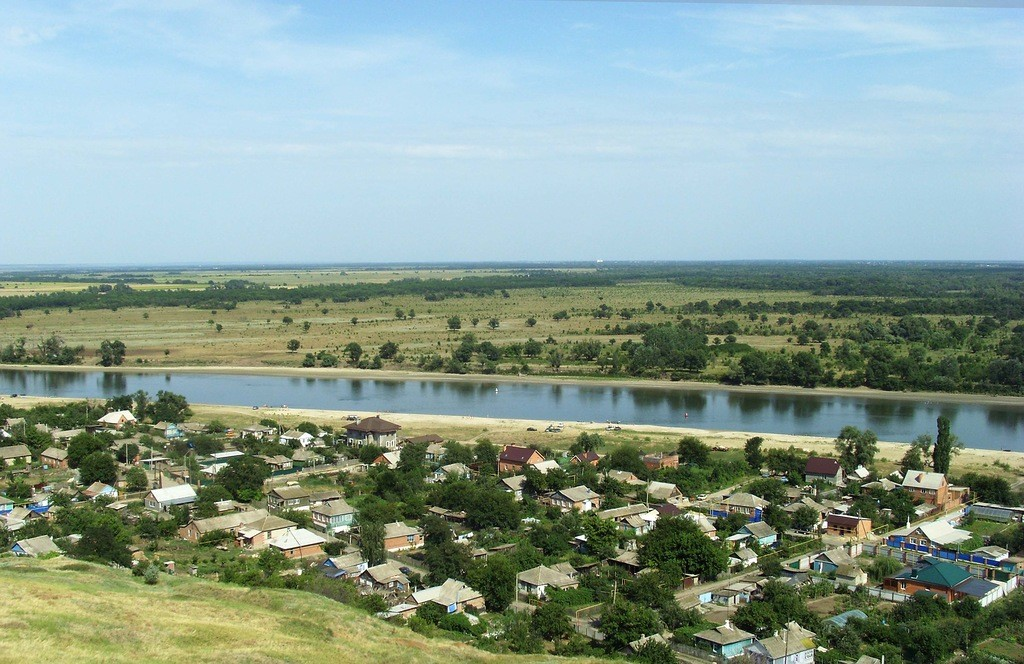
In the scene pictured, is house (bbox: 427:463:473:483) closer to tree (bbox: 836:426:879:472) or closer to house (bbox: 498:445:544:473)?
house (bbox: 498:445:544:473)

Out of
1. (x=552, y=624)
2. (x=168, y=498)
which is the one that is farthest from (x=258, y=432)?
(x=552, y=624)

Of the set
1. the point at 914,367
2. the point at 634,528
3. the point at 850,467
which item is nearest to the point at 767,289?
the point at 914,367

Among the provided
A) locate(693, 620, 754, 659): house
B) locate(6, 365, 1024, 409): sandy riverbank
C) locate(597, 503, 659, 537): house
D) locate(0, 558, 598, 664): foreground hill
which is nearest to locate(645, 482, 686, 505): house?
locate(597, 503, 659, 537): house

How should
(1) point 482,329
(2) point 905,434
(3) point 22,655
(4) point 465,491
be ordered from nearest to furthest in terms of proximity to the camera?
(3) point 22,655 → (4) point 465,491 → (2) point 905,434 → (1) point 482,329

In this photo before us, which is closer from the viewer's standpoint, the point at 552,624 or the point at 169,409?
the point at 552,624

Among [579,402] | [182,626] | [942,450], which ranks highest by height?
[182,626]

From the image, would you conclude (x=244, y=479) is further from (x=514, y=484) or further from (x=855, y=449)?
(x=855, y=449)

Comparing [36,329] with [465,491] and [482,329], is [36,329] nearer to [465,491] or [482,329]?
[482,329]
